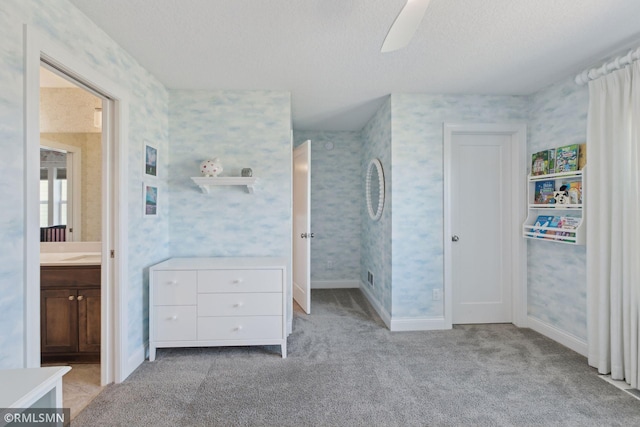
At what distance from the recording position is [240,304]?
2549 millimetres

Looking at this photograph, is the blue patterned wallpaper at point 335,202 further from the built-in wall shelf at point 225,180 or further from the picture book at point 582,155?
the picture book at point 582,155

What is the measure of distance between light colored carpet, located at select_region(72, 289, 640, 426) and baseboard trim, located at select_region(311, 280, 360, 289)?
1.82m

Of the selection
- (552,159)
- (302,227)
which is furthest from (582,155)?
(302,227)

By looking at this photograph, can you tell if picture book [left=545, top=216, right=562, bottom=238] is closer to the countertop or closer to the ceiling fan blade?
the ceiling fan blade

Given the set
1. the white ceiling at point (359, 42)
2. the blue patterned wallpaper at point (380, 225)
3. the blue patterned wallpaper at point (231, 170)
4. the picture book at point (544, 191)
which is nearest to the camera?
the white ceiling at point (359, 42)

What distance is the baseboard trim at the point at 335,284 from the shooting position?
4836 mm

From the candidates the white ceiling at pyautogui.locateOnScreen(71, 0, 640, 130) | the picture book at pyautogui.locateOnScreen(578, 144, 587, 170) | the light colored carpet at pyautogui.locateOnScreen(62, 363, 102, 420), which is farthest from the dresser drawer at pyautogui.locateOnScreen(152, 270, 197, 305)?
the picture book at pyautogui.locateOnScreen(578, 144, 587, 170)

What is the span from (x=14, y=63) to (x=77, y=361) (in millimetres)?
2211

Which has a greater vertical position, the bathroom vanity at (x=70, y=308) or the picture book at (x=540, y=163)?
the picture book at (x=540, y=163)

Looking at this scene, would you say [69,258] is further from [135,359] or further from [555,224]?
[555,224]

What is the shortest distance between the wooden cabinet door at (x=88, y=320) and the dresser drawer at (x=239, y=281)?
30.5 inches

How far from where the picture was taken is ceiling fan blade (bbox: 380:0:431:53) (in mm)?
1198

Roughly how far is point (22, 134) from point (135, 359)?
1.79 meters

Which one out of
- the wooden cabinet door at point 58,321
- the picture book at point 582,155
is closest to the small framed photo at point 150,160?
the wooden cabinet door at point 58,321
